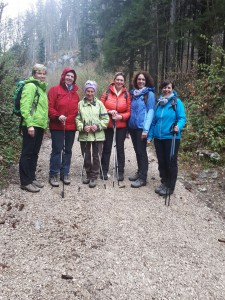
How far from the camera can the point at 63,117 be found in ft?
16.2

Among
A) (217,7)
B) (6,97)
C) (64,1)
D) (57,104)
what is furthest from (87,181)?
(64,1)

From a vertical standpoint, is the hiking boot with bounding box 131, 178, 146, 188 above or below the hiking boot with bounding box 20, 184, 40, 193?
below

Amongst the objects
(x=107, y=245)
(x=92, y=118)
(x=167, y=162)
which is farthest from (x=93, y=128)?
(x=107, y=245)

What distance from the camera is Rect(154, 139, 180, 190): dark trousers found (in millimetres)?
5125

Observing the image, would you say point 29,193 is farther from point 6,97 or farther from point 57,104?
point 6,97

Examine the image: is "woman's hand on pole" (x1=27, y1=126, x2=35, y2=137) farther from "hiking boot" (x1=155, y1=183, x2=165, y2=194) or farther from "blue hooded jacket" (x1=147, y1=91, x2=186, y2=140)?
"hiking boot" (x1=155, y1=183, x2=165, y2=194)

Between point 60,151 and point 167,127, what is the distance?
1981 millimetres

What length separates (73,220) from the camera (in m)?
4.25

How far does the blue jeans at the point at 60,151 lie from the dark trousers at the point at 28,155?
32 cm

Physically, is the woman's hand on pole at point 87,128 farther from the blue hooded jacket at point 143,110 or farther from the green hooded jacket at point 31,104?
the blue hooded jacket at point 143,110

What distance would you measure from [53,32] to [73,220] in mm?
71147

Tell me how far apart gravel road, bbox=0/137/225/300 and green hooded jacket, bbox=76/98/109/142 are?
957mm

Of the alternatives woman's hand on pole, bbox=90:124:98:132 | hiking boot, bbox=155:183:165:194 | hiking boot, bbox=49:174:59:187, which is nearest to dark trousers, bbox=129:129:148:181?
hiking boot, bbox=155:183:165:194

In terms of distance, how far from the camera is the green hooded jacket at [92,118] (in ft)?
17.0
